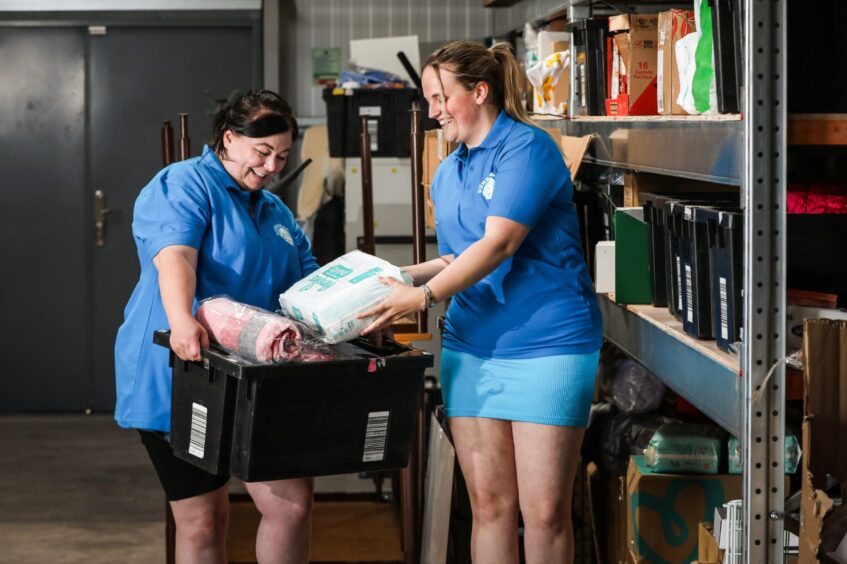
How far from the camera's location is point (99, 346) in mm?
6676

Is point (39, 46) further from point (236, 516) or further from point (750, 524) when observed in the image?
point (750, 524)

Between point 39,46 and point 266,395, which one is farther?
point 39,46

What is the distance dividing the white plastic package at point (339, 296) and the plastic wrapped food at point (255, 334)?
0.14 feet

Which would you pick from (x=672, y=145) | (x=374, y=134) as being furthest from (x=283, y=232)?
(x=374, y=134)

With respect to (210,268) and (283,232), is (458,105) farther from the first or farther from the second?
(210,268)

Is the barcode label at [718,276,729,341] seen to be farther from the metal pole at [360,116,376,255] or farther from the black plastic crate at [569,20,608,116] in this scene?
the metal pole at [360,116,376,255]

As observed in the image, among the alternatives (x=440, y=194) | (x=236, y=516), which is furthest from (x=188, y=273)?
(x=236, y=516)

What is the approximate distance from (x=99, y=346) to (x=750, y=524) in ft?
17.1

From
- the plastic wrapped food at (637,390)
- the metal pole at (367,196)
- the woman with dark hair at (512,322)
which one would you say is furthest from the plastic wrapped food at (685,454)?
the metal pole at (367,196)

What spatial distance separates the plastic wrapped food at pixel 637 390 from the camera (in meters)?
3.49

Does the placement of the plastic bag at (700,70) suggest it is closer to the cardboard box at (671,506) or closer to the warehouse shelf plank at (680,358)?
the warehouse shelf plank at (680,358)

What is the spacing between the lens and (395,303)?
2.31 m

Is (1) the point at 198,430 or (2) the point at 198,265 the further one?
(2) the point at 198,265

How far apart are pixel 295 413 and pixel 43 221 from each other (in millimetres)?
4890
